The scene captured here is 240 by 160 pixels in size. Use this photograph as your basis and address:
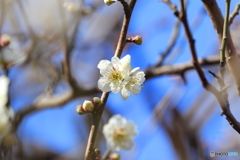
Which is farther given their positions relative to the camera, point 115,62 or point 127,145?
point 127,145

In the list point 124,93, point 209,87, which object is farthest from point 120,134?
point 209,87

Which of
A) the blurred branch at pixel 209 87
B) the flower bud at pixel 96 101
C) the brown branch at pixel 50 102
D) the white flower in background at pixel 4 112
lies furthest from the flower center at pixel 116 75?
the brown branch at pixel 50 102

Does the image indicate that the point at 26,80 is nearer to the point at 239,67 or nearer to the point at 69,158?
the point at 69,158

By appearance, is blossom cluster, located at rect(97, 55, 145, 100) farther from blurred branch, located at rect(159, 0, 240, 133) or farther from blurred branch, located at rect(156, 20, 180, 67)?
blurred branch, located at rect(156, 20, 180, 67)

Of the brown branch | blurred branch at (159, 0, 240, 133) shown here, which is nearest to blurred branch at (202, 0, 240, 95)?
blurred branch at (159, 0, 240, 133)

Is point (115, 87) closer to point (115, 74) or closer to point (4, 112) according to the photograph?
point (115, 74)

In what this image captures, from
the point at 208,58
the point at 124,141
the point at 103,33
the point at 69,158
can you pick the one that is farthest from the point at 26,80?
the point at 124,141
